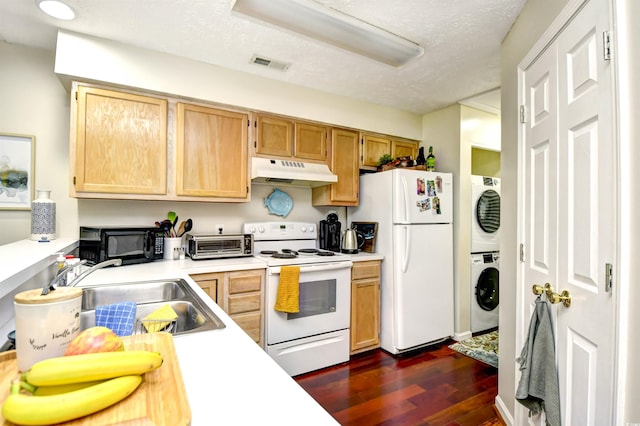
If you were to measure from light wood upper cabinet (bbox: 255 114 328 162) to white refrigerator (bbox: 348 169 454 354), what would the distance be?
651 mm

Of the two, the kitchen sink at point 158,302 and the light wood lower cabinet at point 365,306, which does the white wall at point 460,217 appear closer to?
the light wood lower cabinet at point 365,306

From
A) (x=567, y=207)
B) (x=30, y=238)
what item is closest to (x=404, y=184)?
(x=567, y=207)

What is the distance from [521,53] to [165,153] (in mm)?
2450

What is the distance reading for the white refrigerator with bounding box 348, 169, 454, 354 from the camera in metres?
2.89

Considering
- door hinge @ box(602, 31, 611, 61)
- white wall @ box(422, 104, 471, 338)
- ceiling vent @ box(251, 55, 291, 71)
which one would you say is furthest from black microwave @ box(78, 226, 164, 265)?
white wall @ box(422, 104, 471, 338)

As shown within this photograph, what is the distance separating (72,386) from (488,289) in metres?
3.76

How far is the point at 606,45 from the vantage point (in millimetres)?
1014

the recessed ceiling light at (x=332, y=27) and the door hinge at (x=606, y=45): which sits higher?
the recessed ceiling light at (x=332, y=27)

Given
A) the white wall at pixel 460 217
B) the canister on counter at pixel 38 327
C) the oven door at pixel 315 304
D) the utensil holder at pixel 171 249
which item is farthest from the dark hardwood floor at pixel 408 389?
the canister on counter at pixel 38 327

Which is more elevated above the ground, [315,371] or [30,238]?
[30,238]

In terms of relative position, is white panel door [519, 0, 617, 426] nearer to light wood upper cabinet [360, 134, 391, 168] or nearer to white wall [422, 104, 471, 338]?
white wall [422, 104, 471, 338]

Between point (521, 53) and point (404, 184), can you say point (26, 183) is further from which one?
point (521, 53)

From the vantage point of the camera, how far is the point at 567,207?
1256 mm

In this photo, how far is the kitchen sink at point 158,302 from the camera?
1.17 metres
